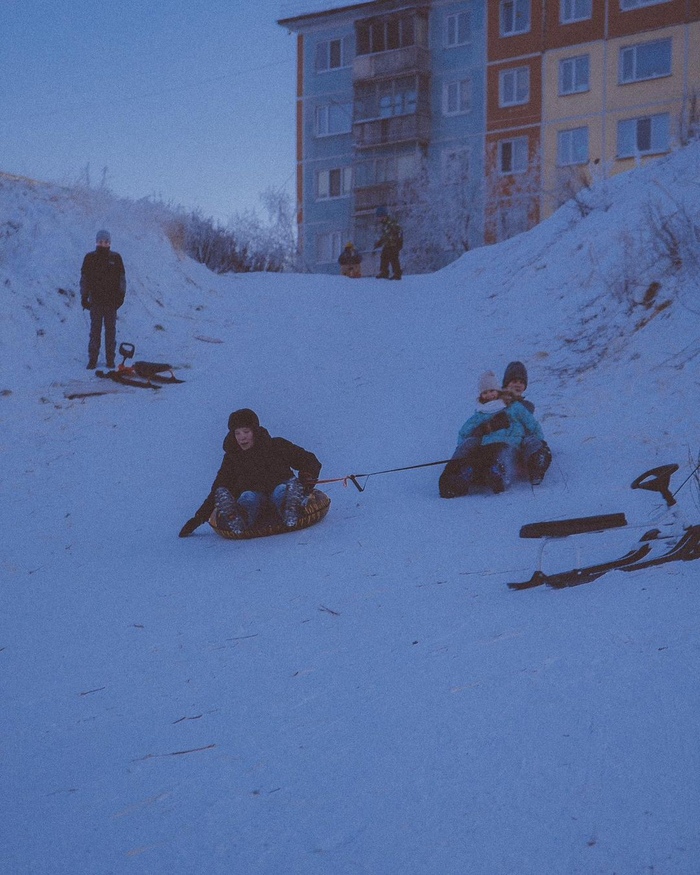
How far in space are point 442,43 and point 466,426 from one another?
32237 mm

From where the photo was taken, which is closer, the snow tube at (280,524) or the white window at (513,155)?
the snow tube at (280,524)

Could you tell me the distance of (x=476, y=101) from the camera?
116 feet

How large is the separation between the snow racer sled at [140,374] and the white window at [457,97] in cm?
2681

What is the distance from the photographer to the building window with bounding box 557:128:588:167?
108 feet

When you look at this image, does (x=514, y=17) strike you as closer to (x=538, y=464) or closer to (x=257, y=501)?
(x=538, y=464)

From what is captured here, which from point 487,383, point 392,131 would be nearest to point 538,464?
point 487,383

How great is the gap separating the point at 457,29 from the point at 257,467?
33.1 m

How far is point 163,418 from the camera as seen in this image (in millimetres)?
11273

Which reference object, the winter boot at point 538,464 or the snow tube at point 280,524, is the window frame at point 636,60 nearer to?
the winter boot at point 538,464

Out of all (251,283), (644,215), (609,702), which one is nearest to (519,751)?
(609,702)

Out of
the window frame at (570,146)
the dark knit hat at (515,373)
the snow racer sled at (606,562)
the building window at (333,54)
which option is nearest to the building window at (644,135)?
the window frame at (570,146)

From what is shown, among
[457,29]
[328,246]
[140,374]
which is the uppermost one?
[457,29]

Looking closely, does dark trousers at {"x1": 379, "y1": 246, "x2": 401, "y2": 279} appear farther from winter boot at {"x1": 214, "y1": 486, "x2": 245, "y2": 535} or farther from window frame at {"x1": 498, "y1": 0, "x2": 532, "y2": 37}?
window frame at {"x1": 498, "y1": 0, "x2": 532, "y2": 37}

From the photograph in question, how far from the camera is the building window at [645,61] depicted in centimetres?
3141
